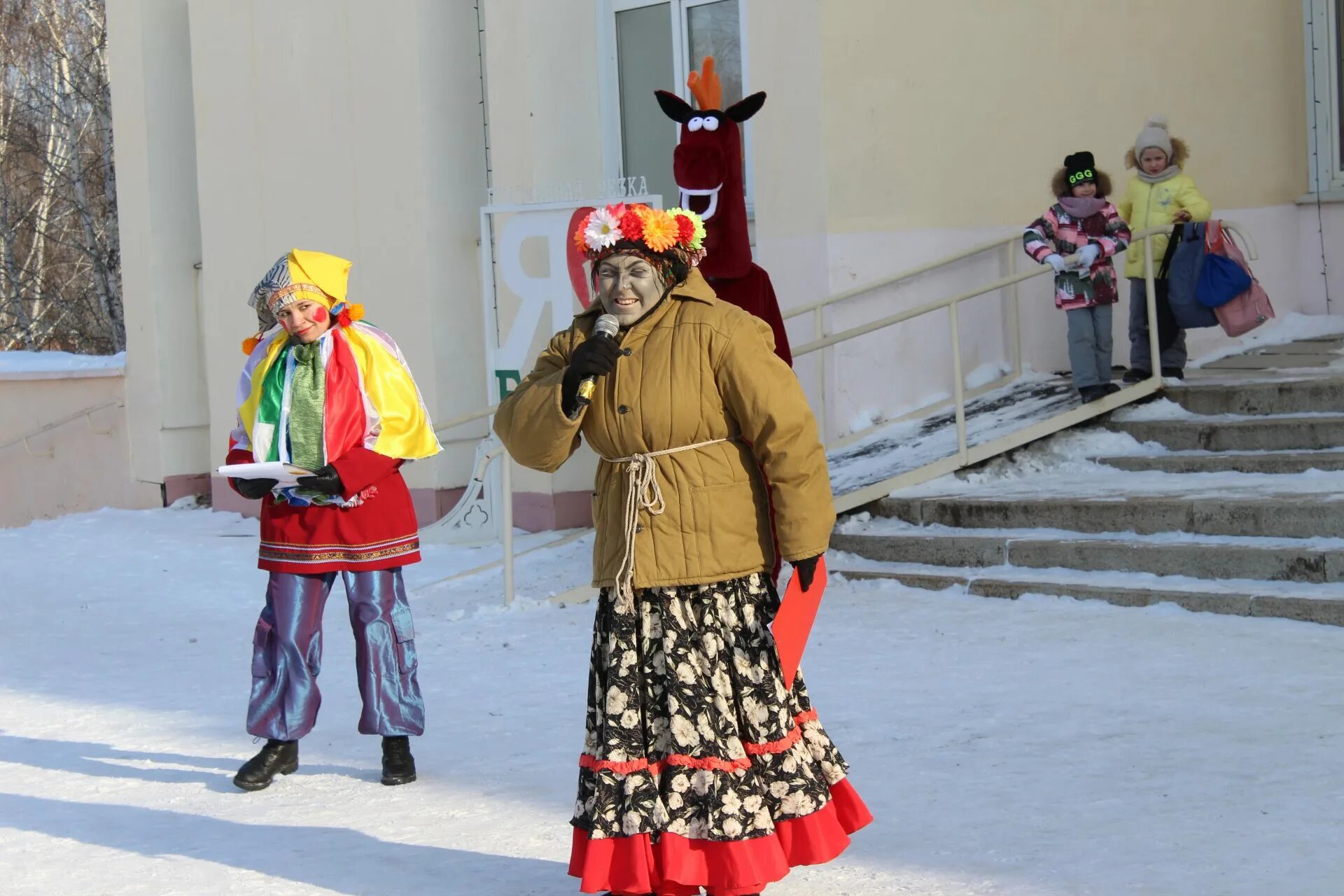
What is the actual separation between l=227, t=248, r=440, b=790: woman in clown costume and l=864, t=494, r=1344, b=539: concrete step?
3.36 meters

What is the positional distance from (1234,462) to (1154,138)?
2175 mm

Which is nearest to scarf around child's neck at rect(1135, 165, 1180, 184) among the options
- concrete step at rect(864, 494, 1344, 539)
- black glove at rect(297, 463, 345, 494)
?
concrete step at rect(864, 494, 1344, 539)

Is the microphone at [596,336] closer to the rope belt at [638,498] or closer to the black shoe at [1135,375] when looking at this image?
the rope belt at [638,498]

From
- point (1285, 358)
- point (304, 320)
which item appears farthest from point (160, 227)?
point (304, 320)

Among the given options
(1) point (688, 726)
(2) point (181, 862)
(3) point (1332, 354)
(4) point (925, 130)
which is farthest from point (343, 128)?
(1) point (688, 726)

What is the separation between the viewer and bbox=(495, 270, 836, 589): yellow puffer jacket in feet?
12.4

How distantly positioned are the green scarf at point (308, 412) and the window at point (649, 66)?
5.92 meters

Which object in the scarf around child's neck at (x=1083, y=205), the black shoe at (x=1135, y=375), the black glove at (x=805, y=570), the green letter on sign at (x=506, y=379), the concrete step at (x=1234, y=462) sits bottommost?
the concrete step at (x=1234, y=462)

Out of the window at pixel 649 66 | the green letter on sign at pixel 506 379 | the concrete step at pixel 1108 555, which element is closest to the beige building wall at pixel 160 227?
the window at pixel 649 66

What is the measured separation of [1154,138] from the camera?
360 inches

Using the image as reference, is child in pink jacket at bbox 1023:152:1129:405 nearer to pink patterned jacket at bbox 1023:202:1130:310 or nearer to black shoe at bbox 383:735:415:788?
pink patterned jacket at bbox 1023:202:1130:310

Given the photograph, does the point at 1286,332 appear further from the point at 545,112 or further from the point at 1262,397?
the point at 545,112

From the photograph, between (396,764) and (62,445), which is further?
(62,445)

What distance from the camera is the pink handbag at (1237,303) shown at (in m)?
8.59
